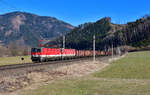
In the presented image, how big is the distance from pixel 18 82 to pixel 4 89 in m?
2.18

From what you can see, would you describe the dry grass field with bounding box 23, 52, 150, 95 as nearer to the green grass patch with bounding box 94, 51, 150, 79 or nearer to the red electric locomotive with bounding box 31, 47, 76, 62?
the green grass patch with bounding box 94, 51, 150, 79

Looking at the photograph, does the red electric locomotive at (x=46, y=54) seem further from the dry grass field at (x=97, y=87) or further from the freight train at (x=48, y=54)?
the dry grass field at (x=97, y=87)

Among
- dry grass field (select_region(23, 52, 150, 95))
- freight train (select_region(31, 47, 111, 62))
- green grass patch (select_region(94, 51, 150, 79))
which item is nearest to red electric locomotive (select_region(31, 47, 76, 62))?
freight train (select_region(31, 47, 111, 62))

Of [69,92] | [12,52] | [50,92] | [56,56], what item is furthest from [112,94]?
[12,52]

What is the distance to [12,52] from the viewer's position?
105375mm

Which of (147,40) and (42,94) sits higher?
(147,40)

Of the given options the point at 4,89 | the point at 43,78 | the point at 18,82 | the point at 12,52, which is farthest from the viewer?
the point at 12,52

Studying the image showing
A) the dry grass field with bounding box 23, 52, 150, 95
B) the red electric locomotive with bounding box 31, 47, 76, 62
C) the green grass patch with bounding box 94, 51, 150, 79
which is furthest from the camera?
the red electric locomotive with bounding box 31, 47, 76, 62

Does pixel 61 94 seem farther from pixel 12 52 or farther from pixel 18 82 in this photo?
pixel 12 52

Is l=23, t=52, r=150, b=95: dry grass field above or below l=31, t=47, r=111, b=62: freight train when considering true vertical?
below

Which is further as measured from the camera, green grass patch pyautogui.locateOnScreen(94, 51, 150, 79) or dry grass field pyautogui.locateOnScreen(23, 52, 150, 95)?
green grass patch pyautogui.locateOnScreen(94, 51, 150, 79)

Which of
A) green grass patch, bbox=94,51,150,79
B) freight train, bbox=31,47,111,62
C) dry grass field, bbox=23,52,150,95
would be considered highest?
freight train, bbox=31,47,111,62

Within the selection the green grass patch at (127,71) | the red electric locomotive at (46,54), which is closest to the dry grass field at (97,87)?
the green grass patch at (127,71)

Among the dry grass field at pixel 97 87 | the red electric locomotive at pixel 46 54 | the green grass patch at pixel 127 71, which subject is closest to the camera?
the dry grass field at pixel 97 87
